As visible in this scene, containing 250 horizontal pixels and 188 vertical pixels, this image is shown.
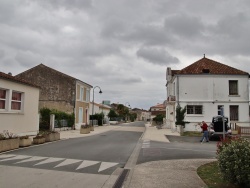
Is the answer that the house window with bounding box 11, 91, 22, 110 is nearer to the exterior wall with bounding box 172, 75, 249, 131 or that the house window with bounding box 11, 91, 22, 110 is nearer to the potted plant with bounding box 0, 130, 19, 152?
the potted plant with bounding box 0, 130, 19, 152

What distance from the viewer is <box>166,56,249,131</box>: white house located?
32000 millimetres

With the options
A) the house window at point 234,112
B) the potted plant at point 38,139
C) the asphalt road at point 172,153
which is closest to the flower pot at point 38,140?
the potted plant at point 38,139

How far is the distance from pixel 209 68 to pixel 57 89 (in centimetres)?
2024

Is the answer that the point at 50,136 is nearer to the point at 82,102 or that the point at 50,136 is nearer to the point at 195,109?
the point at 195,109

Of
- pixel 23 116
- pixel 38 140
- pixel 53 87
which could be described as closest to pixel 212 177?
pixel 38 140

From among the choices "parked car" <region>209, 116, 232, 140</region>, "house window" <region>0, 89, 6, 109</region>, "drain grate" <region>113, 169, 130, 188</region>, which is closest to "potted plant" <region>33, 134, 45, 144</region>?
"house window" <region>0, 89, 6, 109</region>

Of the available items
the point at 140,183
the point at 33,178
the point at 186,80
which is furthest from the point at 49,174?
the point at 186,80

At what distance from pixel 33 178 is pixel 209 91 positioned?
28.3m

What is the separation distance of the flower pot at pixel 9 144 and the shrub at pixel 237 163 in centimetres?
1046

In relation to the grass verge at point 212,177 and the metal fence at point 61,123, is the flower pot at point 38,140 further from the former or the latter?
the metal fence at point 61,123

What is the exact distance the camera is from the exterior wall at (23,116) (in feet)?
59.3

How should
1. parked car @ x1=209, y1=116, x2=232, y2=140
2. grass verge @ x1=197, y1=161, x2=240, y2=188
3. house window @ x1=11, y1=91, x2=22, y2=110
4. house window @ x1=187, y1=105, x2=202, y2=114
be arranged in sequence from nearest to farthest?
grass verge @ x1=197, y1=161, x2=240, y2=188, house window @ x1=11, y1=91, x2=22, y2=110, parked car @ x1=209, y1=116, x2=232, y2=140, house window @ x1=187, y1=105, x2=202, y2=114

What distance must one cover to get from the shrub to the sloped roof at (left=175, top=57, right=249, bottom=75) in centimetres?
2749

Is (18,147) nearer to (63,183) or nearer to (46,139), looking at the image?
(46,139)
